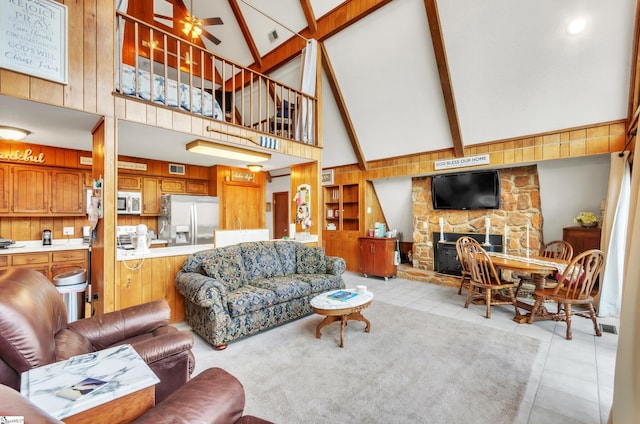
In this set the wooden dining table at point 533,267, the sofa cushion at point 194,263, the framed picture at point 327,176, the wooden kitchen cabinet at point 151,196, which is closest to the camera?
the wooden dining table at point 533,267

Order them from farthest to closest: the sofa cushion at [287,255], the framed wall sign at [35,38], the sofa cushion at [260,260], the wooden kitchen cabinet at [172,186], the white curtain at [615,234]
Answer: the wooden kitchen cabinet at [172,186] → the sofa cushion at [287,255] → the sofa cushion at [260,260] → the white curtain at [615,234] → the framed wall sign at [35,38]

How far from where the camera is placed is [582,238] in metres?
4.12

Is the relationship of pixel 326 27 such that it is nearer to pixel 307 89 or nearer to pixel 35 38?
pixel 307 89

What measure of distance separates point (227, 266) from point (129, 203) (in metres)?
2.85

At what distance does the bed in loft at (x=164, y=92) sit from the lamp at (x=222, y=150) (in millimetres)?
366

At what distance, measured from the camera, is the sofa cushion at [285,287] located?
332 centimetres

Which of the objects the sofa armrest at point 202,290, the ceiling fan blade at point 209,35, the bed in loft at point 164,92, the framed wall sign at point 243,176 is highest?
the ceiling fan blade at point 209,35

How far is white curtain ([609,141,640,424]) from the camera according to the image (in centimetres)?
115

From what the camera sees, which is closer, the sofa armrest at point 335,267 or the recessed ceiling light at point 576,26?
the recessed ceiling light at point 576,26

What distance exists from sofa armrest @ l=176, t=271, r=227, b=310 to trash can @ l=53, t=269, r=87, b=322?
929 mm

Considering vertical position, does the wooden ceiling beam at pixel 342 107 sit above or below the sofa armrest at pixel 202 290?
above

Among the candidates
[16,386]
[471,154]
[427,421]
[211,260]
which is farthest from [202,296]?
[471,154]

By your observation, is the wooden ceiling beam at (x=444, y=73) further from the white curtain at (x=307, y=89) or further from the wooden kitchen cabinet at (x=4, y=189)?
the wooden kitchen cabinet at (x=4, y=189)

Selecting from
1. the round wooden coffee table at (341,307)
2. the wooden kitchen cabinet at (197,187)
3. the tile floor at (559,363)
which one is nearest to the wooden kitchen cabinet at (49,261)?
the wooden kitchen cabinet at (197,187)
